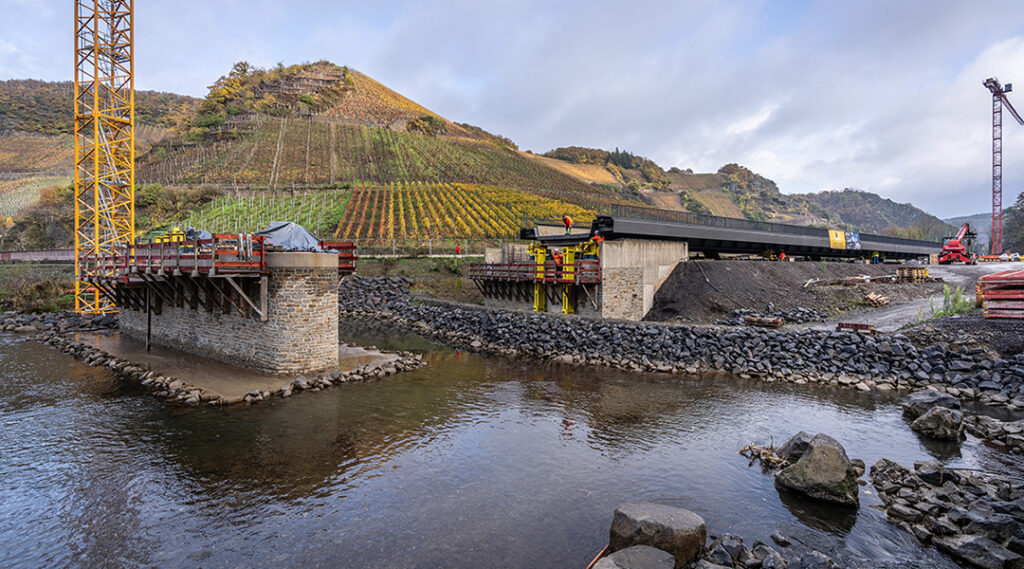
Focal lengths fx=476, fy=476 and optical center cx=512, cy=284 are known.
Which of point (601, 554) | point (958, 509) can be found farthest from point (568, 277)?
point (601, 554)

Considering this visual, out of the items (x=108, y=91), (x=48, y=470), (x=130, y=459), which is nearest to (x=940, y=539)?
(x=130, y=459)

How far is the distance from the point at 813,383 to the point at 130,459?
16.3 meters

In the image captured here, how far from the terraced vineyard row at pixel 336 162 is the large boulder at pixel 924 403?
48652 mm

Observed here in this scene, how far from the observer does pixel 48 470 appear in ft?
26.3

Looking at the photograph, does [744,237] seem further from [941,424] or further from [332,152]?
[332,152]

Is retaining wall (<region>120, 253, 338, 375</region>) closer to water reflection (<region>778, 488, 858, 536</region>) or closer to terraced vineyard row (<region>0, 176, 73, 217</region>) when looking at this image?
water reflection (<region>778, 488, 858, 536</region>)

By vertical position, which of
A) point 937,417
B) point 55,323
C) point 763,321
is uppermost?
point 763,321

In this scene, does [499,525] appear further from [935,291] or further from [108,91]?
[935,291]

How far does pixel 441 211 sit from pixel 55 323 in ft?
96.3

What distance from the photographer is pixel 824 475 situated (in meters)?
7.21

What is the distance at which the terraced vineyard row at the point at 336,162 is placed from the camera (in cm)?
5966

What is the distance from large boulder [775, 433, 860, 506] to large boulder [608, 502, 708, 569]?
7.94ft

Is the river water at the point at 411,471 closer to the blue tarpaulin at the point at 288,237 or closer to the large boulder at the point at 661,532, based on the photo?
the large boulder at the point at 661,532

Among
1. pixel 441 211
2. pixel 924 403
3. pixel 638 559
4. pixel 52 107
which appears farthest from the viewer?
pixel 52 107
